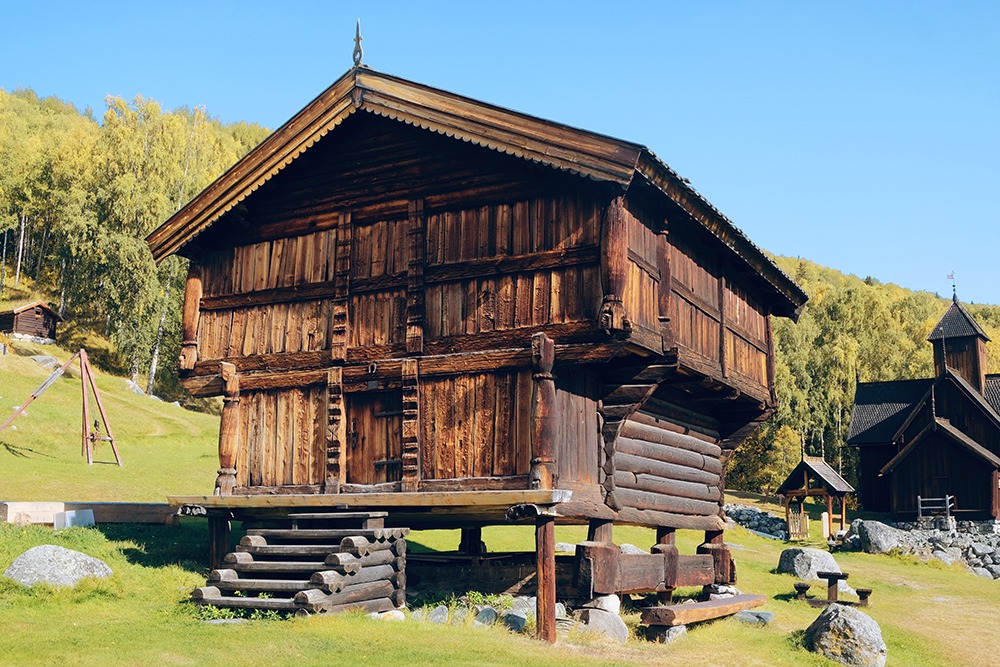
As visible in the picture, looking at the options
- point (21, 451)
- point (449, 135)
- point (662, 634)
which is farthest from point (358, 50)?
point (21, 451)

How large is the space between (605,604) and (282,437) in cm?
647

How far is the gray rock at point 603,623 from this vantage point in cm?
1540

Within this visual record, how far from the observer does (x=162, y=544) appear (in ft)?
60.8

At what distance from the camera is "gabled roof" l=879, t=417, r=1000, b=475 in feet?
151

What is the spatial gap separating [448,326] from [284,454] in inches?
159

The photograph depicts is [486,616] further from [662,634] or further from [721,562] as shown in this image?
[721,562]

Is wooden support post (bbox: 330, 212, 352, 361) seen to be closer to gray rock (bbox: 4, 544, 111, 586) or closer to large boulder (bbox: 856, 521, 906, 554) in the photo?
gray rock (bbox: 4, 544, 111, 586)

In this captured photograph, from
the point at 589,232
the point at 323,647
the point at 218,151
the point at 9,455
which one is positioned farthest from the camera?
the point at 218,151

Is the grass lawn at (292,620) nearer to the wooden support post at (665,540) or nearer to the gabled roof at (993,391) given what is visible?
the wooden support post at (665,540)

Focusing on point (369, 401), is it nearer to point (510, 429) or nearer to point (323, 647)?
point (510, 429)

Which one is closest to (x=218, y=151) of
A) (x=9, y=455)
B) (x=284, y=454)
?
(x=9, y=455)

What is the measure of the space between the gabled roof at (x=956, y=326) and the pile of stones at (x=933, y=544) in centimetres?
1215

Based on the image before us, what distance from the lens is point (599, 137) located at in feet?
49.1

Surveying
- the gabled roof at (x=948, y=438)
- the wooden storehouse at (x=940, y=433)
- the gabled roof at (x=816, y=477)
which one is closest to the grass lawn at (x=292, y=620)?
the gabled roof at (x=816, y=477)
